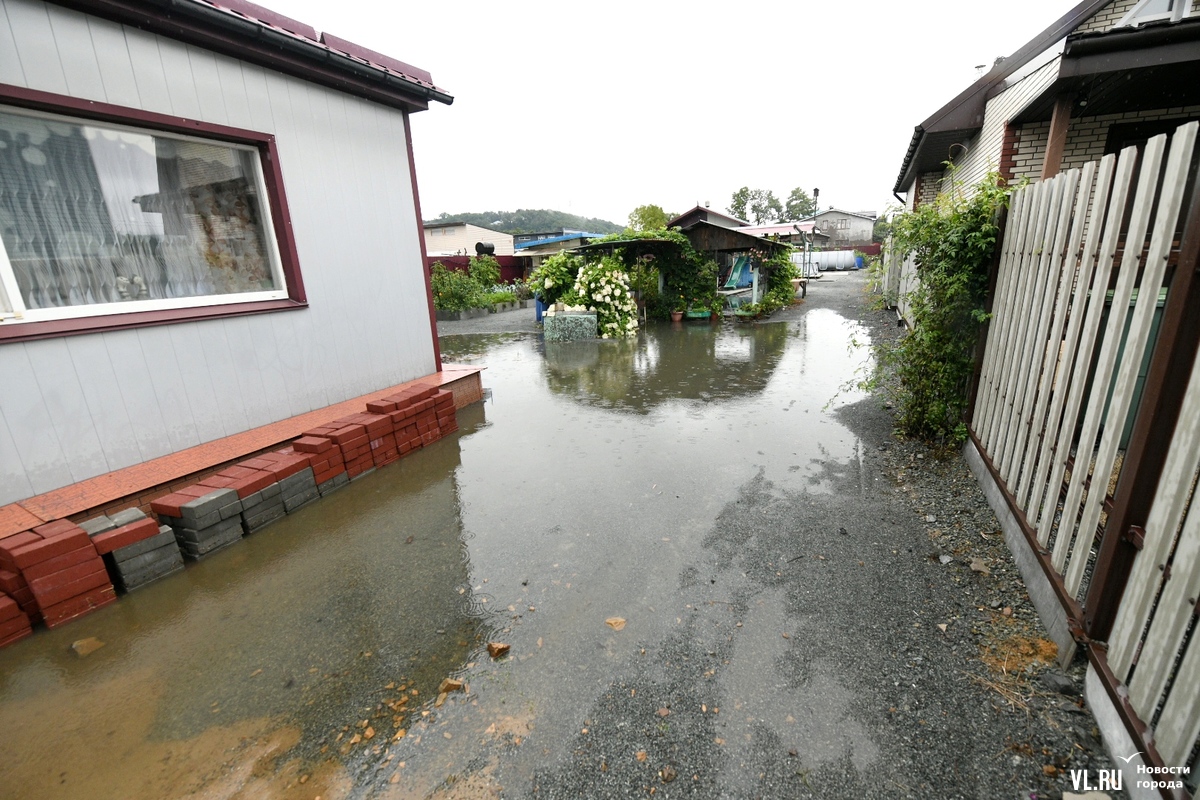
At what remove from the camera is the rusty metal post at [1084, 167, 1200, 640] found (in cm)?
175

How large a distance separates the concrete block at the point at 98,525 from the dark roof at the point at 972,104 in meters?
11.0

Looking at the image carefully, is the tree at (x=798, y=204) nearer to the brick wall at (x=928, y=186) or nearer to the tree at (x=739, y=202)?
the tree at (x=739, y=202)

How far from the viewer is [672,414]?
6438 millimetres

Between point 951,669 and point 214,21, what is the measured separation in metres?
6.84

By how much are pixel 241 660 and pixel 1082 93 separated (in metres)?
9.93

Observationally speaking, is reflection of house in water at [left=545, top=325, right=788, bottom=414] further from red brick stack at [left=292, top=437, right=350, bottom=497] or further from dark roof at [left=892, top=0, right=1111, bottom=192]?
dark roof at [left=892, top=0, right=1111, bottom=192]

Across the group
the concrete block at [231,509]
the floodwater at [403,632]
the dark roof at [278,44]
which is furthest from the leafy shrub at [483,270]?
the concrete block at [231,509]

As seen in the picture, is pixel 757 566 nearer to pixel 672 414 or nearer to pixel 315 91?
pixel 672 414

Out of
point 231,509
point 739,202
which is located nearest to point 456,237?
point 231,509

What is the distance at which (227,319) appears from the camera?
471 centimetres

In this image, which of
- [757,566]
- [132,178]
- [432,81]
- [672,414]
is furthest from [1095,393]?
[432,81]

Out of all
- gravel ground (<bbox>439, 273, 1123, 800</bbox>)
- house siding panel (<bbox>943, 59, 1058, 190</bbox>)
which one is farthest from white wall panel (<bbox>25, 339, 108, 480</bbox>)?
house siding panel (<bbox>943, 59, 1058, 190</bbox>)

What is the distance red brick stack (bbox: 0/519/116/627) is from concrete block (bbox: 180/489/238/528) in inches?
19.9

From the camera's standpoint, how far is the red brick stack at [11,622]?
109 inches
